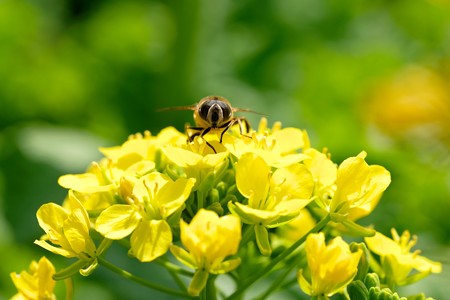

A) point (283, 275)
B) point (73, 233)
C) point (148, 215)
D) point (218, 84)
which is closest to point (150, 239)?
point (148, 215)

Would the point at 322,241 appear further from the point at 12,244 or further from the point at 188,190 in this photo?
the point at 12,244

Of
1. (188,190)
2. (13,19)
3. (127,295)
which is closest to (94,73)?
(13,19)

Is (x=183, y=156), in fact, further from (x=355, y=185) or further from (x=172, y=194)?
(x=355, y=185)

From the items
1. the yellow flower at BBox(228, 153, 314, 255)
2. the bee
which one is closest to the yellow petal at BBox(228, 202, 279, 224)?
the yellow flower at BBox(228, 153, 314, 255)

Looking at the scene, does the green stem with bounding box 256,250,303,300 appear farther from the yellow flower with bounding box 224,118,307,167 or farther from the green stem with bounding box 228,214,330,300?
the yellow flower with bounding box 224,118,307,167

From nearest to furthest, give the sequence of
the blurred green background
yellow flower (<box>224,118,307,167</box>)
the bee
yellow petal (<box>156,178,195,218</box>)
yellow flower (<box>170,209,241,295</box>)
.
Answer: yellow flower (<box>170,209,241,295</box>), yellow petal (<box>156,178,195,218</box>), yellow flower (<box>224,118,307,167</box>), the bee, the blurred green background
